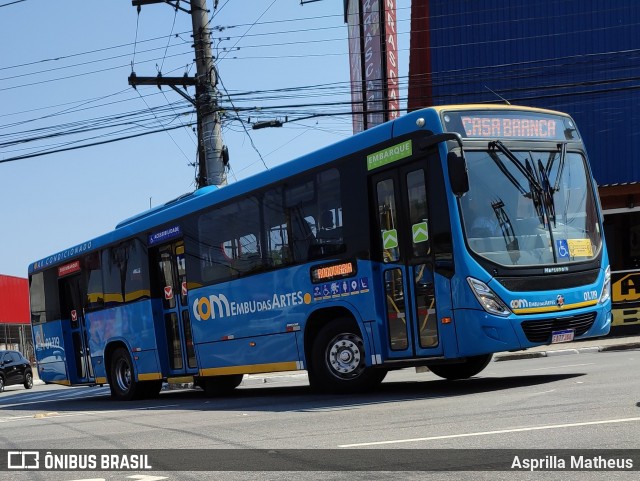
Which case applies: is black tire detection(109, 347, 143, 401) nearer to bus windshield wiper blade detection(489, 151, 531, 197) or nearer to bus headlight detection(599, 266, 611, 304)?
bus windshield wiper blade detection(489, 151, 531, 197)

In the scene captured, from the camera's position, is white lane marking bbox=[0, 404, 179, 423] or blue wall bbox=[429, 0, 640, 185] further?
blue wall bbox=[429, 0, 640, 185]

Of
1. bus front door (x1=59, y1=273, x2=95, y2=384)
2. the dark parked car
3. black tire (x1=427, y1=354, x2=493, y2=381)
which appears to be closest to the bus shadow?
black tire (x1=427, y1=354, x2=493, y2=381)

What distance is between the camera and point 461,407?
9977 mm

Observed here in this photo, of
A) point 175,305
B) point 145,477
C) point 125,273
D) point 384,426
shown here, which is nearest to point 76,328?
point 125,273

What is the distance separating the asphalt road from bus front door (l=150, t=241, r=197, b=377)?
1613 mm

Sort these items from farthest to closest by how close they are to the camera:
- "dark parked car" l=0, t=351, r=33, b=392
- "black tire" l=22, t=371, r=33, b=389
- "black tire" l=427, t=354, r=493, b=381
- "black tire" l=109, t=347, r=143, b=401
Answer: "black tire" l=22, t=371, r=33, b=389, "dark parked car" l=0, t=351, r=33, b=392, "black tire" l=109, t=347, r=143, b=401, "black tire" l=427, t=354, r=493, b=381

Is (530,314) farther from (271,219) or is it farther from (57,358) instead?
(57,358)

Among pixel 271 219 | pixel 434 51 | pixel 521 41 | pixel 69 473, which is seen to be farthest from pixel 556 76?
pixel 69 473

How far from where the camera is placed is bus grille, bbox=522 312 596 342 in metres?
11.1

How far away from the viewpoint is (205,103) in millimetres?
24156

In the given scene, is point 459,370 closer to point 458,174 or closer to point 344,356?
point 344,356

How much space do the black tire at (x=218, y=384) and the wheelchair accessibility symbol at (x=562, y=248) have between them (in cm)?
767

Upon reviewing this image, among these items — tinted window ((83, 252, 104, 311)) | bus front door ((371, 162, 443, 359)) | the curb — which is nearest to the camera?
bus front door ((371, 162, 443, 359))

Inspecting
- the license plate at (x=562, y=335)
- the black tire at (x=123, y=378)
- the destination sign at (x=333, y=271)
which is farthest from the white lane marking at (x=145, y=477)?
the black tire at (x=123, y=378)
